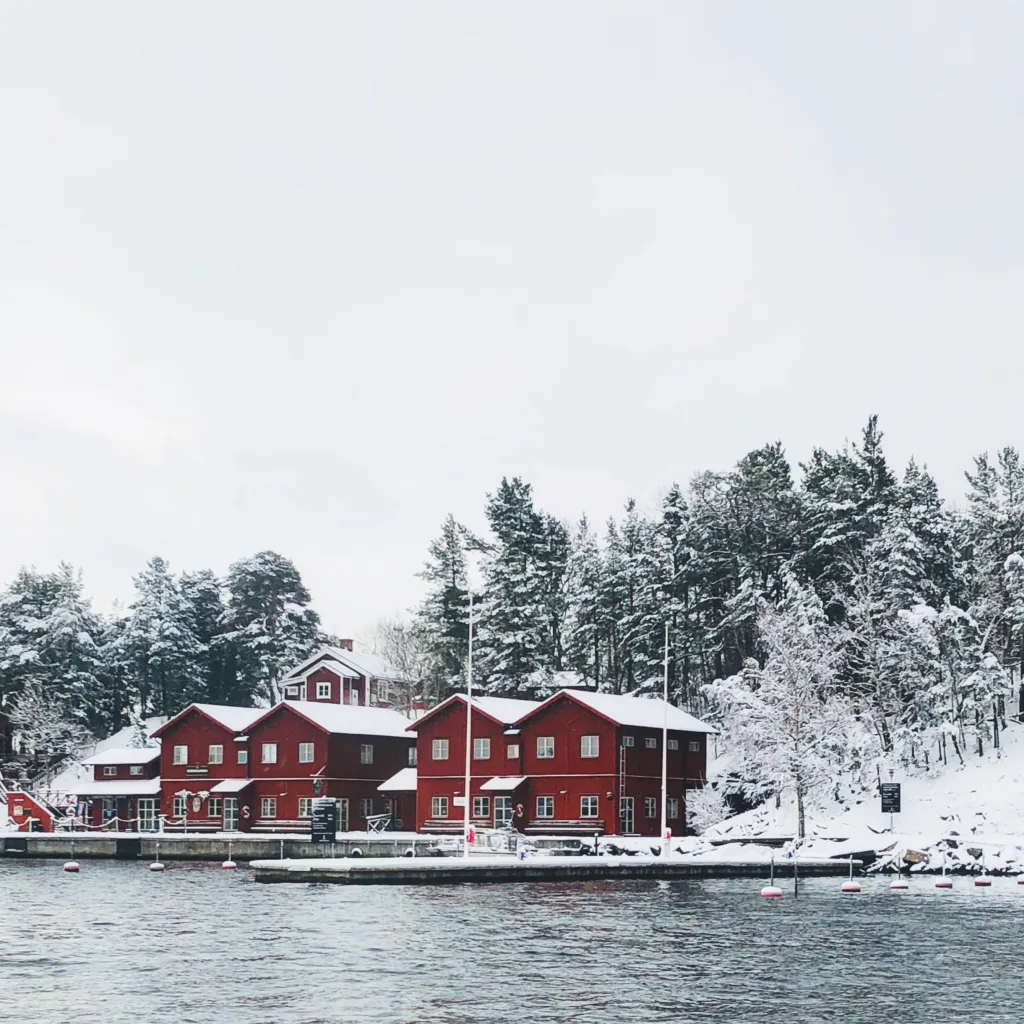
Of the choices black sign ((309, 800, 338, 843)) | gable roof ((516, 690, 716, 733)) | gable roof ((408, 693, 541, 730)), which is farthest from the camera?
gable roof ((408, 693, 541, 730))

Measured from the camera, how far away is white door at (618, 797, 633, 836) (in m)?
81.9

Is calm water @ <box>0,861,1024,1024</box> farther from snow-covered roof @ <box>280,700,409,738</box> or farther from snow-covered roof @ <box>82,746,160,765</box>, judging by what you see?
snow-covered roof @ <box>82,746,160,765</box>

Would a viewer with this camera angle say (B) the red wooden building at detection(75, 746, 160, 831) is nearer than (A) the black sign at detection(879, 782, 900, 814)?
No

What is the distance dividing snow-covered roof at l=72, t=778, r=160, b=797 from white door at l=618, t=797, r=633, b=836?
116ft

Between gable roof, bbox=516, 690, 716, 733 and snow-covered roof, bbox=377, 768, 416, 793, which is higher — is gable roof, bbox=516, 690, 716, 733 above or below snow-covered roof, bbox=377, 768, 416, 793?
above

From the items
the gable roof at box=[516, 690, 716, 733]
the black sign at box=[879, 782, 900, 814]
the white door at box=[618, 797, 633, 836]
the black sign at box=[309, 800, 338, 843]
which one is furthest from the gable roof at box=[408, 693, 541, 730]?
the black sign at box=[879, 782, 900, 814]

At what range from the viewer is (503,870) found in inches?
2251

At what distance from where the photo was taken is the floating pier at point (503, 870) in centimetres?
5484

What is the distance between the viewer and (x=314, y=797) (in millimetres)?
92688

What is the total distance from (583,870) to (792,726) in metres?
20.5

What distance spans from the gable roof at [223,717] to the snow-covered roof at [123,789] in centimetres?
402

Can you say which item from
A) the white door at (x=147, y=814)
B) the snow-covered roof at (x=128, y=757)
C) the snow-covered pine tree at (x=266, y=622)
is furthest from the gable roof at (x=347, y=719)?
the snow-covered pine tree at (x=266, y=622)

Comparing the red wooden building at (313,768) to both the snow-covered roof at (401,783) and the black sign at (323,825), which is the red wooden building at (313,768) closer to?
the snow-covered roof at (401,783)

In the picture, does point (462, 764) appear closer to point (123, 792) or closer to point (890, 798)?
point (123, 792)
